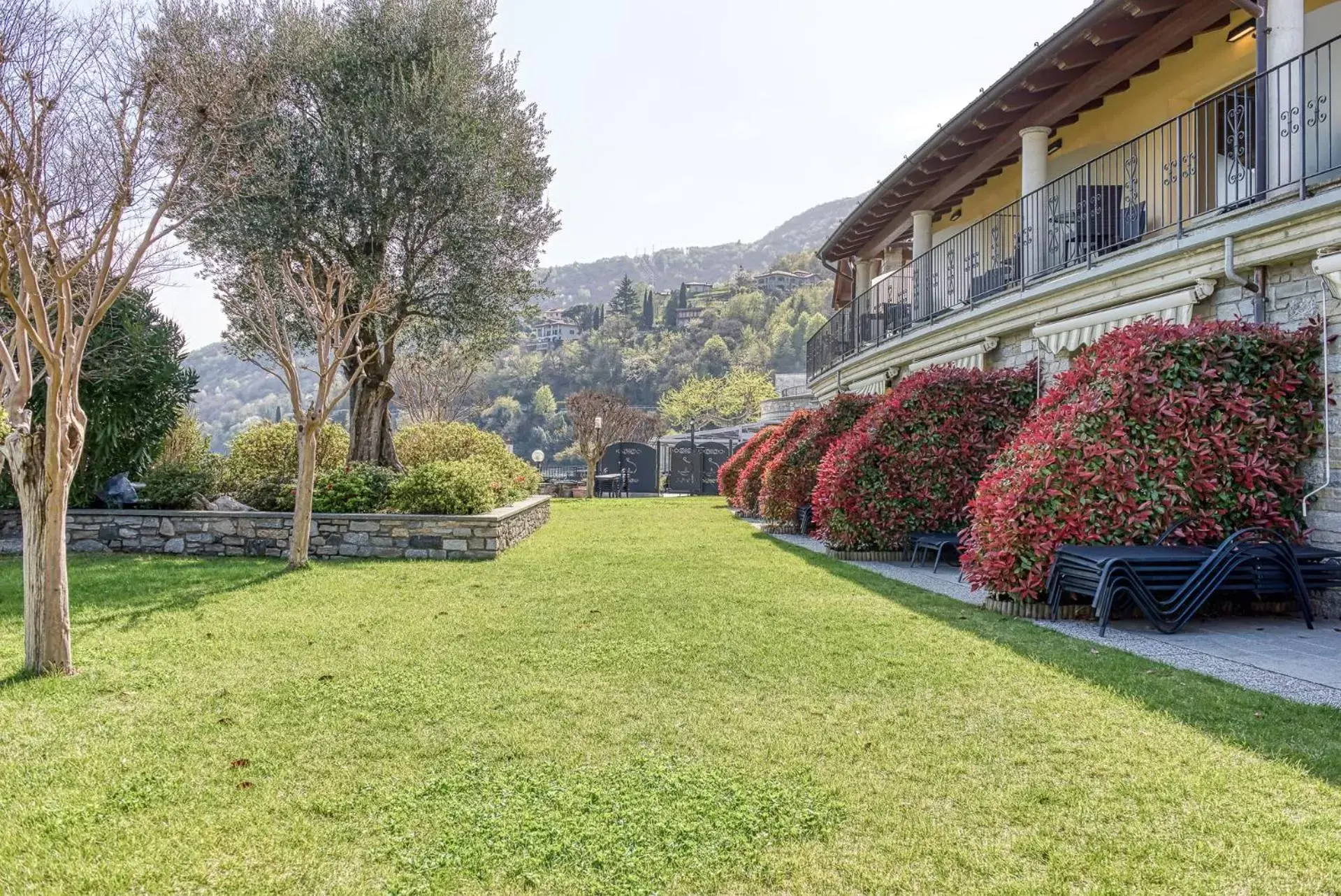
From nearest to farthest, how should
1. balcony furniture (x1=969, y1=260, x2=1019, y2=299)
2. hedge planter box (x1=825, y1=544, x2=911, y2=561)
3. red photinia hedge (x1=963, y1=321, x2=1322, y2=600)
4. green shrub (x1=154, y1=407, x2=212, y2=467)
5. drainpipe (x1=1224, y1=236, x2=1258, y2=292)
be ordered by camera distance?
red photinia hedge (x1=963, y1=321, x2=1322, y2=600) → drainpipe (x1=1224, y1=236, x2=1258, y2=292) → hedge planter box (x1=825, y1=544, x2=911, y2=561) → balcony furniture (x1=969, y1=260, x2=1019, y2=299) → green shrub (x1=154, y1=407, x2=212, y2=467)

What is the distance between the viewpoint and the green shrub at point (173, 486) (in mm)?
11578

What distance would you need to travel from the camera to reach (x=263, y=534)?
36.4 feet

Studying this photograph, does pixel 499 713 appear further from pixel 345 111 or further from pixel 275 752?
pixel 345 111

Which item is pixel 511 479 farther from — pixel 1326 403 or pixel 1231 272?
pixel 1326 403

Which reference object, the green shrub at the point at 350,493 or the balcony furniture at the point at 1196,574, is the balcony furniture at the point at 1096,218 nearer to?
the balcony furniture at the point at 1196,574

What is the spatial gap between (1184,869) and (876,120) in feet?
Result: 39.3

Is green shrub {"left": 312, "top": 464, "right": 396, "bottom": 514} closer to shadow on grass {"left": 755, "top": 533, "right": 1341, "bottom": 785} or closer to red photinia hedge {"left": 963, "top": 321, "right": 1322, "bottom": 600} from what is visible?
shadow on grass {"left": 755, "top": 533, "right": 1341, "bottom": 785}

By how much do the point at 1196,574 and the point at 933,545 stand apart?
3561 mm

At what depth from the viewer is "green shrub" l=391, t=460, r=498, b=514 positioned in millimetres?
11203

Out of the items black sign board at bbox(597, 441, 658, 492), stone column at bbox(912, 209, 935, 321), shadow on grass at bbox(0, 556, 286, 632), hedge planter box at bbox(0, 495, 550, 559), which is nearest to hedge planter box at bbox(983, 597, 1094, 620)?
hedge planter box at bbox(0, 495, 550, 559)

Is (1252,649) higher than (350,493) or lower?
lower

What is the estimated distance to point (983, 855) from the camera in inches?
107

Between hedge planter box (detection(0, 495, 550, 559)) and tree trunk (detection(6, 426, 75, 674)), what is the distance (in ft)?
19.5

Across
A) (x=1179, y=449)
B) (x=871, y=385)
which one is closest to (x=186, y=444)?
(x=871, y=385)
